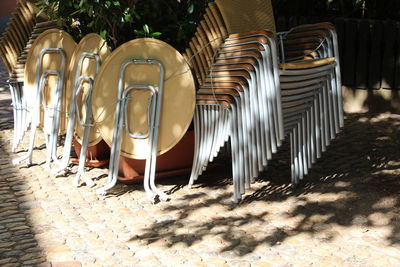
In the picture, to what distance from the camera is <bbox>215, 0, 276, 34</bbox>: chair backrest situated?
6.20 meters

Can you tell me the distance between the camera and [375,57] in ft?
30.9

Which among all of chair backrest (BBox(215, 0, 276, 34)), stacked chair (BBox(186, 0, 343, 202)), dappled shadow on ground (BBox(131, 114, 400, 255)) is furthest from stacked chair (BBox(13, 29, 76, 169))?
chair backrest (BBox(215, 0, 276, 34))

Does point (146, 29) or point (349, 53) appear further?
point (349, 53)

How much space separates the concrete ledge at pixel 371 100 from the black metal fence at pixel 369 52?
71 mm

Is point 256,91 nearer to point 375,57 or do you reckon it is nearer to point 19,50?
point 19,50

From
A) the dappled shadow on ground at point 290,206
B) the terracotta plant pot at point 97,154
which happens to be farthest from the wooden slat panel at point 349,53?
the terracotta plant pot at point 97,154

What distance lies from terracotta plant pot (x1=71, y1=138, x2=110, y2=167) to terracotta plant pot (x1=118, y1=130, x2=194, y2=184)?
20.8 inches

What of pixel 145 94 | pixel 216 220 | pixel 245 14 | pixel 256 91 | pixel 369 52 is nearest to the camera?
pixel 216 220

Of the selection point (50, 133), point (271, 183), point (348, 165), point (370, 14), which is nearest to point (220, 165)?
point (271, 183)

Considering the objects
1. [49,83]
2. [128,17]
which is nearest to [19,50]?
[49,83]

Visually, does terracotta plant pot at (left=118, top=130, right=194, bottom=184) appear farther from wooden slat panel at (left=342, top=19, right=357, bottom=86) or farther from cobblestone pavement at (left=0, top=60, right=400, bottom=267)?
wooden slat panel at (left=342, top=19, right=357, bottom=86)

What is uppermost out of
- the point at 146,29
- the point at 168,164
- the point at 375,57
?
the point at 146,29

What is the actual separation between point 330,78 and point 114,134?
180cm

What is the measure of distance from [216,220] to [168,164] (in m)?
1.14
